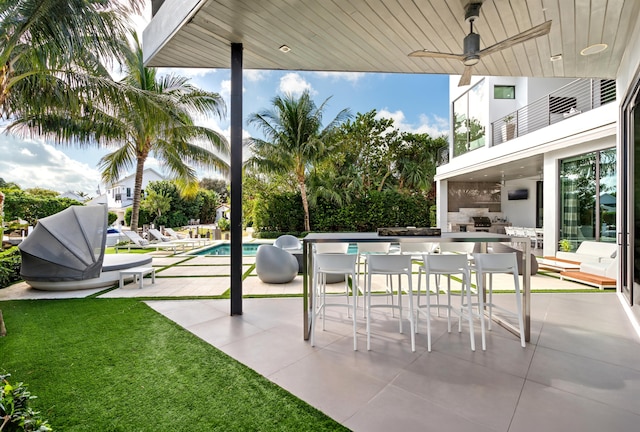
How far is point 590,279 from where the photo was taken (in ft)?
19.2

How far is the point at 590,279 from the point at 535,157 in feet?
15.4

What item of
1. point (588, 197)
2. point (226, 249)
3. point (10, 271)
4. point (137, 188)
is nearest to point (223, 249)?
point (226, 249)

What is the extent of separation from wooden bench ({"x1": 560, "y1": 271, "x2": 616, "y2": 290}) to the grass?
618cm

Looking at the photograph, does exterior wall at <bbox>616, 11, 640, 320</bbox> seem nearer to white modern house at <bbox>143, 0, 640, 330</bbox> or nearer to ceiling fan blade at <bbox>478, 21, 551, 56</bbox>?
white modern house at <bbox>143, 0, 640, 330</bbox>

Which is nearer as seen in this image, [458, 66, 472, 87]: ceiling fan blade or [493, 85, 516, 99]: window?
[458, 66, 472, 87]: ceiling fan blade

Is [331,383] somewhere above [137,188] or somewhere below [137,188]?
below

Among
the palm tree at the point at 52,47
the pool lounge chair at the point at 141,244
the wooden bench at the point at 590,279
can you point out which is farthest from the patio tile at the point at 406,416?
the pool lounge chair at the point at 141,244

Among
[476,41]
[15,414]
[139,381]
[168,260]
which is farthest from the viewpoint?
[168,260]

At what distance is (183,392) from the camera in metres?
2.38

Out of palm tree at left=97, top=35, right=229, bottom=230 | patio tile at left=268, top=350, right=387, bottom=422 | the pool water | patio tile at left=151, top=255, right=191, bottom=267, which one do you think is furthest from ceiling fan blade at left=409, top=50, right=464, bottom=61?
the pool water

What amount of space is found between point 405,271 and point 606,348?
2113mm

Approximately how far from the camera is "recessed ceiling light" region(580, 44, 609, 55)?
4207 millimetres

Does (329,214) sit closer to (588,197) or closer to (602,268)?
(588,197)

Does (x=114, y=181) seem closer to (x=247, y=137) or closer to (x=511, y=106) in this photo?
(x=247, y=137)
